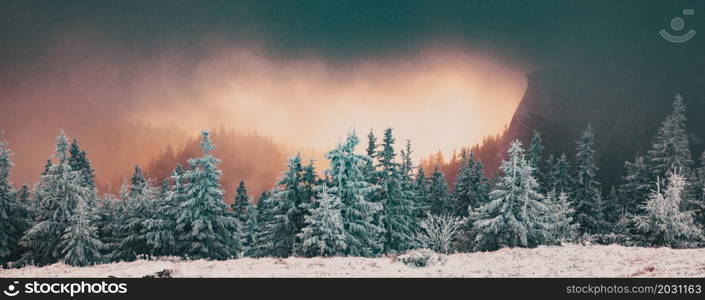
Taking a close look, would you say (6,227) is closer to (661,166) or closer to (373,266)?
(373,266)

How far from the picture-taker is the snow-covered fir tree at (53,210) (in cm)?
3600

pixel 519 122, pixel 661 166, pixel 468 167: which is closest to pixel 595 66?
pixel 519 122

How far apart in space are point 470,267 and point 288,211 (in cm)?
1514

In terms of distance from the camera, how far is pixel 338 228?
29.6 metres

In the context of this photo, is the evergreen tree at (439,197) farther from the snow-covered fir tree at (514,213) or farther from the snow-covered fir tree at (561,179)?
the snow-covered fir tree at (514,213)

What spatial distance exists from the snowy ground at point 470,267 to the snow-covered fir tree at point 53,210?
16200mm

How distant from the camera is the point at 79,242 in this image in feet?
115

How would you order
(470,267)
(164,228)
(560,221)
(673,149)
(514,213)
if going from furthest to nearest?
(673,149) → (560,221) → (164,228) → (514,213) → (470,267)

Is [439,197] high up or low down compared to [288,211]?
up

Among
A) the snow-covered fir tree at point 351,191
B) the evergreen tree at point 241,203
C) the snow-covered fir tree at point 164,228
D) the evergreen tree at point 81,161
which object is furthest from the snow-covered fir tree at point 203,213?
the evergreen tree at point 241,203

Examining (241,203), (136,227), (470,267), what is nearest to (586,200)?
(470,267)

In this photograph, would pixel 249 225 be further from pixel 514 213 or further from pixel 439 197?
pixel 514 213

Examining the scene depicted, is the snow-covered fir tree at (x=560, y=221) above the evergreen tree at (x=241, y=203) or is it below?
below
